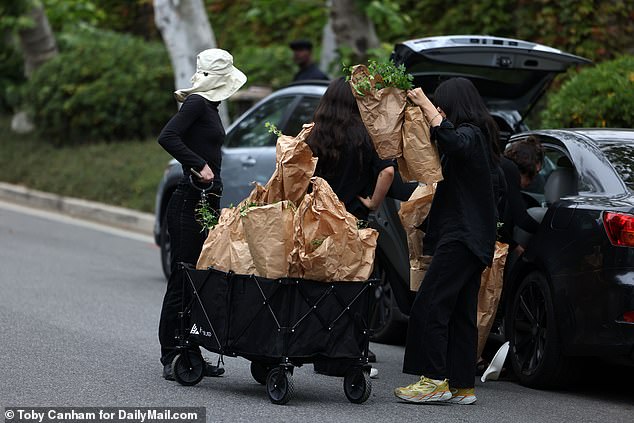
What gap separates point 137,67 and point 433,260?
1459 cm

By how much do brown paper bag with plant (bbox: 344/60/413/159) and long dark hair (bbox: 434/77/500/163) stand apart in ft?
0.83

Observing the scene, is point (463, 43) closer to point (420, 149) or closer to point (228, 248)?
point (420, 149)

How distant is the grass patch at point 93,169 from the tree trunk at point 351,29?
3.32m

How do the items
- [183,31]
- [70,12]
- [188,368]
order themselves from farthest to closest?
[70,12] < [183,31] < [188,368]

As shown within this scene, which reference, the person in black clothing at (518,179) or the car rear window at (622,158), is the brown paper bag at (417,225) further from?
the car rear window at (622,158)

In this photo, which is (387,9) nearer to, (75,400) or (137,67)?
(137,67)

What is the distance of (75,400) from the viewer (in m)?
6.27

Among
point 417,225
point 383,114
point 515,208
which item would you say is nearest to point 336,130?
point 383,114

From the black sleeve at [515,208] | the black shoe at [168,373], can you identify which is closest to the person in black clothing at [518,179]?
the black sleeve at [515,208]

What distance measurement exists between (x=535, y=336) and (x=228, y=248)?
1.99 metres

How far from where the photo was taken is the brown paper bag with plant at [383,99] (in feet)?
21.6

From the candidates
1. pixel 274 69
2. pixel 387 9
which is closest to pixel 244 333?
pixel 387 9

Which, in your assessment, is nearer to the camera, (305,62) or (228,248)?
(228,248)

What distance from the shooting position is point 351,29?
17781 millimetres
